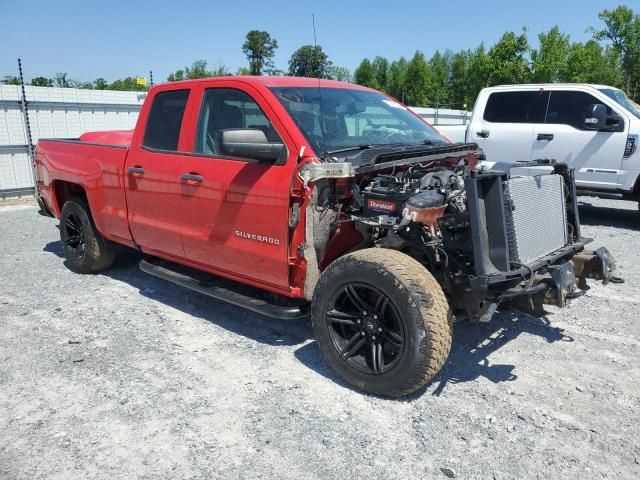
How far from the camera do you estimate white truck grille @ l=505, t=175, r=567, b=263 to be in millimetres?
3252

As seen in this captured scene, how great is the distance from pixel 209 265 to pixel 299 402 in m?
1.50

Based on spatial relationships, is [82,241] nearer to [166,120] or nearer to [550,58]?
[166,120]

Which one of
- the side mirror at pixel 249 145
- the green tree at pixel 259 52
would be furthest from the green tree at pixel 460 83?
the side mirror at pixel 249 145

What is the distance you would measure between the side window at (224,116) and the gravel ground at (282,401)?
5.10 feet

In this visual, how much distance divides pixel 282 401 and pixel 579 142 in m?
7.09

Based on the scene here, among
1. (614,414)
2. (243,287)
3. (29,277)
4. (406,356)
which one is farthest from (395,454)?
(29,277)

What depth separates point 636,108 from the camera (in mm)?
8648

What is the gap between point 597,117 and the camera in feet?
26.8

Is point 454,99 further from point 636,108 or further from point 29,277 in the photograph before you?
point 29,277

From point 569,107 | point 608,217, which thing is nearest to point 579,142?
point 569,107

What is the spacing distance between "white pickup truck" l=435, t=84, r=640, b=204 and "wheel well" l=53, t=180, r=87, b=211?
19.7 feet

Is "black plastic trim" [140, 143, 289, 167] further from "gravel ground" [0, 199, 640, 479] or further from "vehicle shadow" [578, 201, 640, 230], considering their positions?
"vehicle shadow" [578, 201, 640, 230]

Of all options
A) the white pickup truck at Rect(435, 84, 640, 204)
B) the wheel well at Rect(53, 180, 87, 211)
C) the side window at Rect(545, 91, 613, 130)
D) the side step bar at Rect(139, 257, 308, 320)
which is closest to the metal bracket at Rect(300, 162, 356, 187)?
the side step bar at Rect(139, 257, 308, 320)

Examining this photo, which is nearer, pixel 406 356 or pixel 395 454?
pixel 395 454
